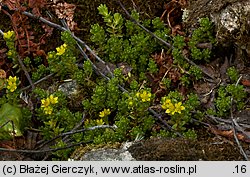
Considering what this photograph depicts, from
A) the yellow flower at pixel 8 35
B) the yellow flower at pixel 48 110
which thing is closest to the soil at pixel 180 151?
the yellow flower at pixel 48 110

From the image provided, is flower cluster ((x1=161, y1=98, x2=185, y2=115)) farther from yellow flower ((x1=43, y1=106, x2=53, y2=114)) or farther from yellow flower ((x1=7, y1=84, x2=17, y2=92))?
yellow flower ((x1=7, y1=84, x2=17, y2=92))

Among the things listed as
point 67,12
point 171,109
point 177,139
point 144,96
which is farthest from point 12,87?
point 177,139

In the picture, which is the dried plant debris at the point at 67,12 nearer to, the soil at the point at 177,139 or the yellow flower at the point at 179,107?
the soil at the point at 177,139

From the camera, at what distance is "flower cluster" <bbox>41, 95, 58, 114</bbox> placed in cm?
445

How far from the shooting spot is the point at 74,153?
13.5ft

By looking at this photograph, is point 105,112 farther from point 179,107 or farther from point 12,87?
point 12,87

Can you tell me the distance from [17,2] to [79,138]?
1537 mm

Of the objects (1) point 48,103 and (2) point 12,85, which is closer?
(1) point 48,103

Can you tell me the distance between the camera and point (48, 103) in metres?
4.47

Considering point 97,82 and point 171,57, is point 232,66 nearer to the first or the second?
point 171,57

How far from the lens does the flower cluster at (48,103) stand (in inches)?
175

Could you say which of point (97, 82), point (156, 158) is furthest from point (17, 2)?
point (156, 158)

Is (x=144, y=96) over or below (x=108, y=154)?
over

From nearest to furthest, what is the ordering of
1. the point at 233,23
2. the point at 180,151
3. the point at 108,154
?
the point at 180,151 < the point at 108,154 < the point at 233,23
